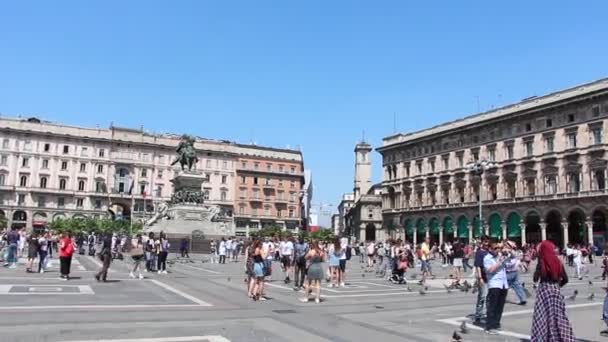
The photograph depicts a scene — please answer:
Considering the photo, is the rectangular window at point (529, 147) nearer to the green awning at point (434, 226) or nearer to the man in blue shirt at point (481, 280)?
the green awning at point (434, 226)

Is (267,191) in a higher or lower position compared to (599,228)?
higher

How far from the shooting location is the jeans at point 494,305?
10492 millimetres

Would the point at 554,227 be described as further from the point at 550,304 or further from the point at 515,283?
the point at 550,304

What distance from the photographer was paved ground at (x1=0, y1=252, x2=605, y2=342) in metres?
9.29

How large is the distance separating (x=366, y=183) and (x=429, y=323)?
12524 cm

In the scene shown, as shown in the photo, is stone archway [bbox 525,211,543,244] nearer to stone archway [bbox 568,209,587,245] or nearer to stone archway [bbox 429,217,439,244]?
stone archway [bbox 568,209,587,245]

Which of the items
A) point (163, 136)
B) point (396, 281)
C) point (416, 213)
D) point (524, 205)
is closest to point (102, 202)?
point (163, 136)

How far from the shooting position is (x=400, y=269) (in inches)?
840

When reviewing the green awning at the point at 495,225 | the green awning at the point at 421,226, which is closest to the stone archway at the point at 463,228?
the green awning at the point at 495,225

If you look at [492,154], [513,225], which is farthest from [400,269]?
[492,154]

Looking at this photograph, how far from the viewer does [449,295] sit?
17312 millimetres

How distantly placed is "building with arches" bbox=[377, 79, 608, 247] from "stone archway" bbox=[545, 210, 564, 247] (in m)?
0.12

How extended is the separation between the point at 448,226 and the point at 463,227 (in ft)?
11.8

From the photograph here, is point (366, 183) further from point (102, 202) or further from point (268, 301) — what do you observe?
point (268, 301)
